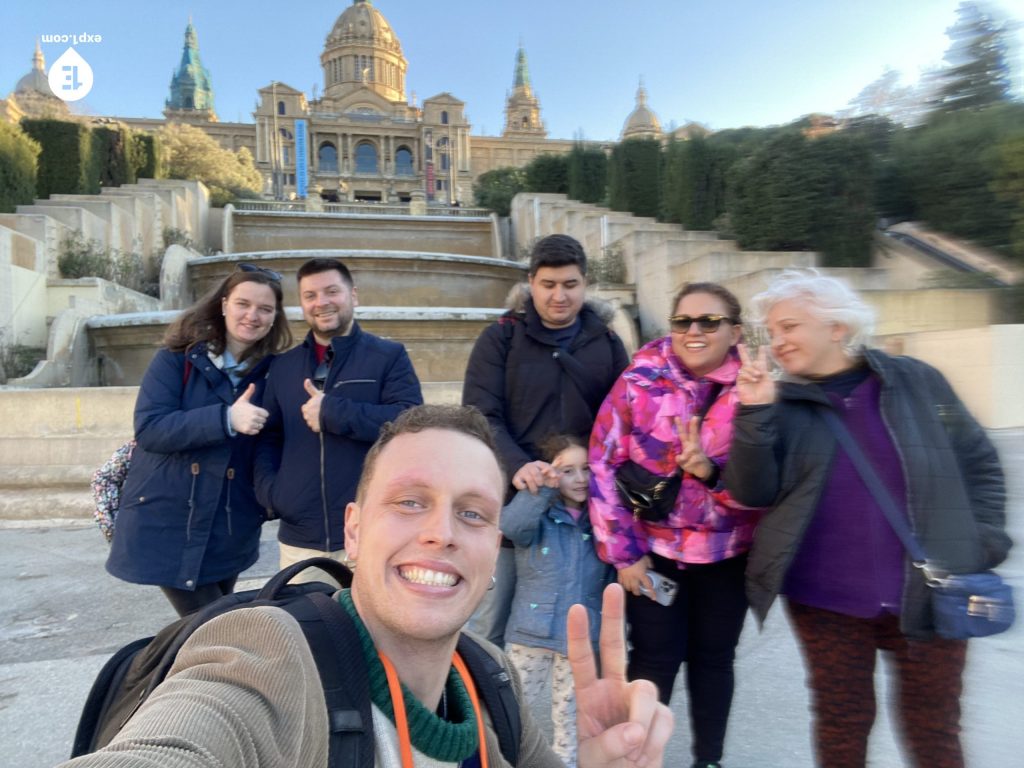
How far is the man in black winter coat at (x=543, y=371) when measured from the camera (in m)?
2.81

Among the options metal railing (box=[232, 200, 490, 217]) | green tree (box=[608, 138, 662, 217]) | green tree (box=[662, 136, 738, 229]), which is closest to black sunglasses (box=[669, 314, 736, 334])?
green tree (box=[662, 136, 738, 229])

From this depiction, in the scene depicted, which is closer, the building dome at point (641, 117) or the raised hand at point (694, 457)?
the raised hand at point (694, 457)

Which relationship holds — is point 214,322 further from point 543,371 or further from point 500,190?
point 500,190

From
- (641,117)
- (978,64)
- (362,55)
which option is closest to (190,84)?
(362,55)

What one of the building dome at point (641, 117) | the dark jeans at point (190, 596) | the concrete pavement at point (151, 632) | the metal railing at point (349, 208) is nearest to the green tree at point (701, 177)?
the metal railing at point (349, 208)

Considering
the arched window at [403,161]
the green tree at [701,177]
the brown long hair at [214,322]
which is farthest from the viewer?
the arched window at [403,161]

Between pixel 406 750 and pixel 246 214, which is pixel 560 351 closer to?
pixel 406 750

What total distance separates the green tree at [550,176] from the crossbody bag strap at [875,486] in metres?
18.7

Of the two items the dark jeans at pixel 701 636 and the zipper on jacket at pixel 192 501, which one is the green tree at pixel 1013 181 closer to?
the dark jeans at pixel 701 636

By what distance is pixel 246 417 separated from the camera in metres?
2.67

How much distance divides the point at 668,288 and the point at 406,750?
369 inches

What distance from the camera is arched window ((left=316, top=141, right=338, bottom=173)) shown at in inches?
3029

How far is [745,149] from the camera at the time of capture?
12.9m

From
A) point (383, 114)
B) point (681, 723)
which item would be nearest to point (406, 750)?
point (681, 723)
